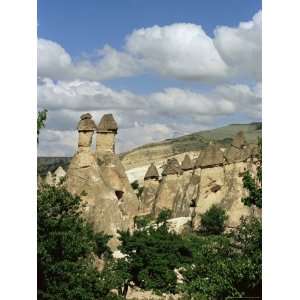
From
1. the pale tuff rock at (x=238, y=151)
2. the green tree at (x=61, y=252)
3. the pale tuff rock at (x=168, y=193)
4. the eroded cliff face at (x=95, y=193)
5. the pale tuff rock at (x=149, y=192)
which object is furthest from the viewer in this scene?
the pale tuff rock at (x=149, y=192)

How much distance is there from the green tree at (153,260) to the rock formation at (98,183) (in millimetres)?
6810

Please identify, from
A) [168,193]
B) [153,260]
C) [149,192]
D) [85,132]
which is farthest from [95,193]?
[149,192]

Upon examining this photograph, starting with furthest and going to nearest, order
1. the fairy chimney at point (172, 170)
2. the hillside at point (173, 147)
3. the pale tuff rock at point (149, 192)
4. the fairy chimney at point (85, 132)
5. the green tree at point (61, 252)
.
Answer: the hillside at point (173, 147) < the pale tuff rock at point (149, 192) < the fairy chimney at point (172, 170) < the fairy chimney at point (85, 132) < the green tree at point (61, 252)

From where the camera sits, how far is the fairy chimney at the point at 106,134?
28.4 meters

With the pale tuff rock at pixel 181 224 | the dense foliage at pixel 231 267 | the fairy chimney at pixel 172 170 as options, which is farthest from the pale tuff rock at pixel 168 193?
the dense foliage at pixel 231 267

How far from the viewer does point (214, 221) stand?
2969 centimetres

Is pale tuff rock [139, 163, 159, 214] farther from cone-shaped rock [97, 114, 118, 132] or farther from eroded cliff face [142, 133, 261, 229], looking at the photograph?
cone-shaped rock [97, 114, 118, 132]

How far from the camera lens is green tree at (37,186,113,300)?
8.27m

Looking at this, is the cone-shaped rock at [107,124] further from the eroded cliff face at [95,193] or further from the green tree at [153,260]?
the green tree at [153,260]

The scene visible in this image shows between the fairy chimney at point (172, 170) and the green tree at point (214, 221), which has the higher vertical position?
the fairy chimney at point (172, 170)
